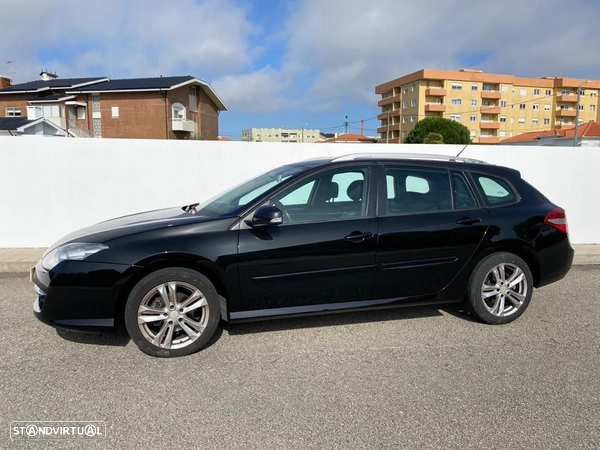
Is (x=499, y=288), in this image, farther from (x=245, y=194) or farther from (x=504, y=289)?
(x=245, y=194)

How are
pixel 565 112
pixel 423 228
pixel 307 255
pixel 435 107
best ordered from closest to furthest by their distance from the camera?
pixel 307 255 → pixel 423 228 → pixel 435 107 → pixel 565 112

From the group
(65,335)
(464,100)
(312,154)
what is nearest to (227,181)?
(312,154)

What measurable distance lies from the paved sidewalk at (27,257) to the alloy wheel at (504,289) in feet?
11.5

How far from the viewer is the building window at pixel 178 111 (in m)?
44.7

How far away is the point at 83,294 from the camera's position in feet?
11.2

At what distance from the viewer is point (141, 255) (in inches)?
136

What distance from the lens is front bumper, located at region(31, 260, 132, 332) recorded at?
11.2ft

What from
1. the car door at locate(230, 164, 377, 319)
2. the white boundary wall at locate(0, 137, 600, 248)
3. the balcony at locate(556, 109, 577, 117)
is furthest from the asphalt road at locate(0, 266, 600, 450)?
the balcony at locate(556, 109, 577, 117)

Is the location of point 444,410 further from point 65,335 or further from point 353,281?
point 65,335

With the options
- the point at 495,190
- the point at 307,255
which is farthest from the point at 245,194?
the point at 495,190

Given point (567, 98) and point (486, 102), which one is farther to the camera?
point (567, 98)

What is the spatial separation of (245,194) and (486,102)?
3672 inches

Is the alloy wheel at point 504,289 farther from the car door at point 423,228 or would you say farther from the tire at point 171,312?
the tire at point 171,312

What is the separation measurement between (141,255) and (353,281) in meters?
1.77
